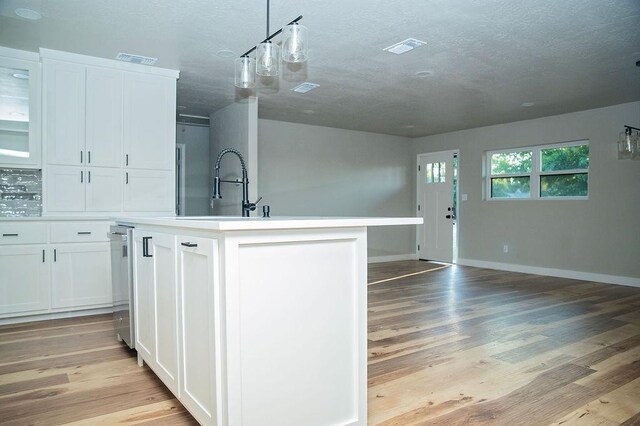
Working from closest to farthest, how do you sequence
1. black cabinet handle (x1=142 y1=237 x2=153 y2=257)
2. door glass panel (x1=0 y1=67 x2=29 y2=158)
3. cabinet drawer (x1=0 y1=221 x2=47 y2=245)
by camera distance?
black cabinet handle (x1=142 y1=237 x2=153 y2=257)
cabinet drawer (x1=0 y1=221 x2=47 y2=245)
door glass panel (x1=0 y1=67 x2=29 y2=158)

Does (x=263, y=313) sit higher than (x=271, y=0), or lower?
lower

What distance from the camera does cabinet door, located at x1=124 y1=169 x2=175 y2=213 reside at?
4199 mm

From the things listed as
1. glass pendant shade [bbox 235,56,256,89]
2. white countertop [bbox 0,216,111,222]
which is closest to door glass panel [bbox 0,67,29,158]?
white countertop [bbox 0,216,111,222]

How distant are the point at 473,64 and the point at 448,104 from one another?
5.40 feet

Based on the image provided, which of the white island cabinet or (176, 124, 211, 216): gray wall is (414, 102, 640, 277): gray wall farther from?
the white island cabinet

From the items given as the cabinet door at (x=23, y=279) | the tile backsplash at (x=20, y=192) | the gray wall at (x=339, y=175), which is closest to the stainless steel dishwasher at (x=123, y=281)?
the cabinet door at (x=23, y=279)

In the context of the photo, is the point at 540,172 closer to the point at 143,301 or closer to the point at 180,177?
the point at 180,177

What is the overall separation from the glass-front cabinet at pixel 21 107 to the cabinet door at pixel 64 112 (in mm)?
80

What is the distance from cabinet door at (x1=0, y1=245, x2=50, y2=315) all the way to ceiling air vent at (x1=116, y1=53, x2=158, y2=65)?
183cm

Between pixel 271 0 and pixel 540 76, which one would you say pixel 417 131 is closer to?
pixel 540 76

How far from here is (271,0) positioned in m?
2.87

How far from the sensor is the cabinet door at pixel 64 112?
3842 mm

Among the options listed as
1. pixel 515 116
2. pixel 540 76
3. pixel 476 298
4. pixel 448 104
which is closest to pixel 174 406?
pixel 476 298

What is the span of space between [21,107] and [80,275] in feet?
5.20
